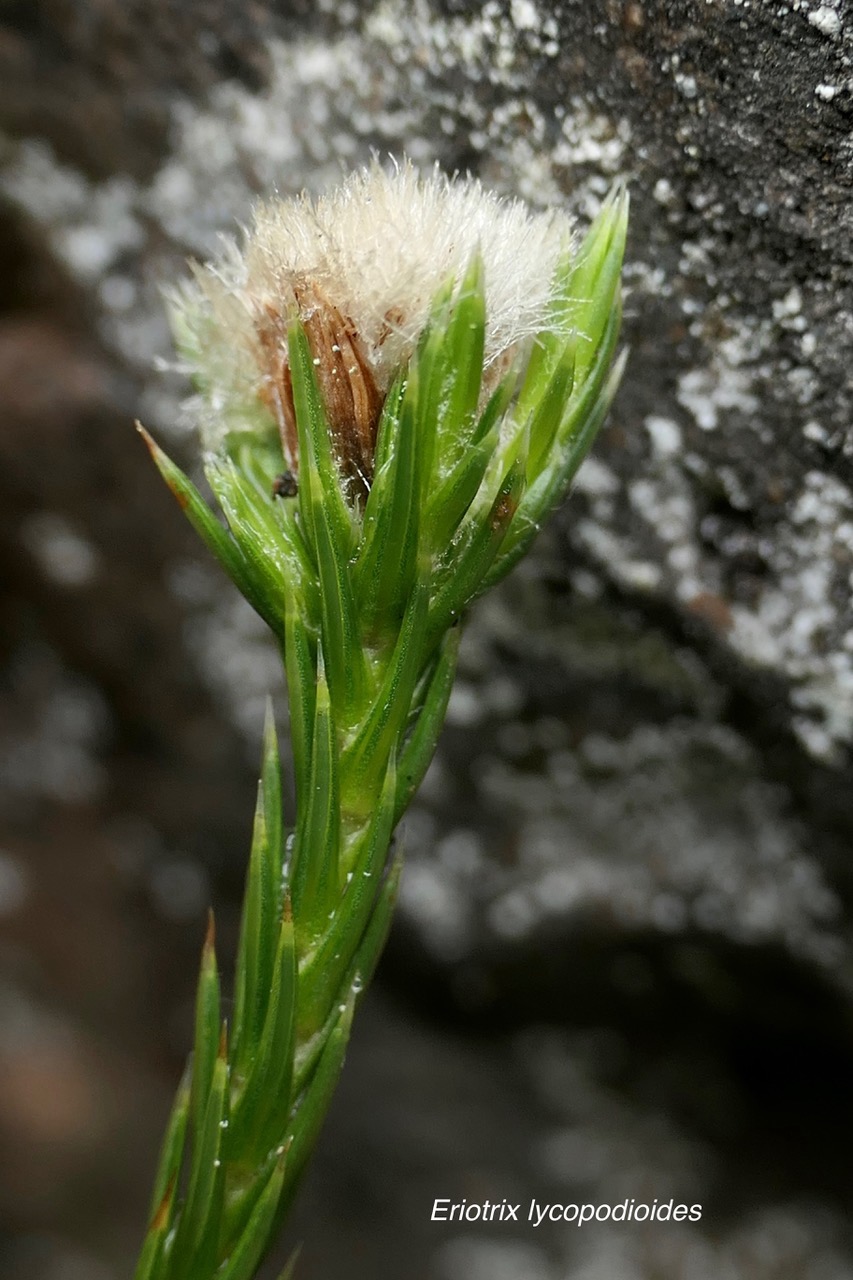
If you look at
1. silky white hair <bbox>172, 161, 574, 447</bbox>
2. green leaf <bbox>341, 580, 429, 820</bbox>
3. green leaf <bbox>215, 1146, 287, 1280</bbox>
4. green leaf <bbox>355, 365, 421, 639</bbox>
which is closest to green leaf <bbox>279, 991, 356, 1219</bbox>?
green leaf <bbox>215, 1146, 287, 1280</bbox>

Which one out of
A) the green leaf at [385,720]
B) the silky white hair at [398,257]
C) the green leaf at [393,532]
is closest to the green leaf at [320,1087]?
the green leaf at [385,720]

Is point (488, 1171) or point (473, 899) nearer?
point (473, 899)

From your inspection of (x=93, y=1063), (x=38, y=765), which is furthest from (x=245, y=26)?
(x=93, y=1063)

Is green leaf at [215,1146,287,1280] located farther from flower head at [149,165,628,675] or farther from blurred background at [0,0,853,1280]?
blurred background at [0,0,853,1280]

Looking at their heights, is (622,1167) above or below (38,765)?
below

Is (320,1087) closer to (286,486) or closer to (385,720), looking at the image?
(385,720)

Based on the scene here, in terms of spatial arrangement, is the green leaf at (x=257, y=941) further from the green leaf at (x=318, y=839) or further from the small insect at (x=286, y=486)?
the small insect at (x=286, y=486)

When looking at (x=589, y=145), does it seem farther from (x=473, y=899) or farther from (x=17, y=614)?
(x=17, y=614)

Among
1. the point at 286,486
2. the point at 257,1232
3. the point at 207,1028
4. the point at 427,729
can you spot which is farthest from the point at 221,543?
the point at 257,1232
